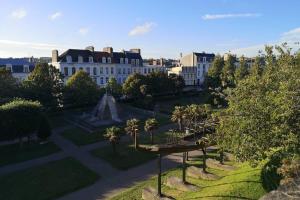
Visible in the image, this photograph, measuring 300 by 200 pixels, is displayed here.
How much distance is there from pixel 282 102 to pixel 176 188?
1431cm

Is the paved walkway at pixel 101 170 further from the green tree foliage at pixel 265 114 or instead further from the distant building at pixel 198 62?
the distant building at pixel 198 62

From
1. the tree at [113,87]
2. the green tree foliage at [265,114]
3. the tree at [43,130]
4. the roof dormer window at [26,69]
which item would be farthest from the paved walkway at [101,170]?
the roof dormer window at [26,69]

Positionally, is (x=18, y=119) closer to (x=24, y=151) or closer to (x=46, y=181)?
(x=24, y=151)

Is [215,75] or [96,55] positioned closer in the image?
[215,75]

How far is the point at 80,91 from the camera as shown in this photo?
232 ft

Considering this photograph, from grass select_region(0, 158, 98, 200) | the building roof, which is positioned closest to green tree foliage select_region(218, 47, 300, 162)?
grass select_region(0, 158, 98, 200)

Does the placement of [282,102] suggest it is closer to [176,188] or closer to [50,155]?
[176,188]

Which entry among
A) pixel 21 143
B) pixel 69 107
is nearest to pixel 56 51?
pixel 69 107

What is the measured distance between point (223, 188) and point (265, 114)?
675cm

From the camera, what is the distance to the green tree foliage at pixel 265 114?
2014 centimetres

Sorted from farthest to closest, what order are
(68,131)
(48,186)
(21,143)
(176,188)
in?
(68,131)
(21,143)
(48,186)
(176,188)

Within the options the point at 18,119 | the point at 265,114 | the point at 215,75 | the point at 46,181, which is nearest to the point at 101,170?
the point at 46,181

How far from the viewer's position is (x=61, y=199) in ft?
105

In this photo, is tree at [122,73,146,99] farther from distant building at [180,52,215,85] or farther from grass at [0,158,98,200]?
distant building at [180,52,215,85]
